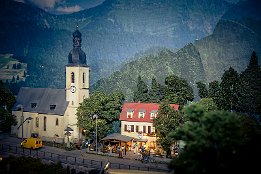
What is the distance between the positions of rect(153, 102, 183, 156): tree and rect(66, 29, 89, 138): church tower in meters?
18.7

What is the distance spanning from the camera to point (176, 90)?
7531 centimetres

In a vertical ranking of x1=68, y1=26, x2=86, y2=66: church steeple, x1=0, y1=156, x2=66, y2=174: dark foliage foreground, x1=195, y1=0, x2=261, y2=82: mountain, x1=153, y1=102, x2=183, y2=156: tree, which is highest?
x1=195, y1=0, x2=261, y2=82: mountain

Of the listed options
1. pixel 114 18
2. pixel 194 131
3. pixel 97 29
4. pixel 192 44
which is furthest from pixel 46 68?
pixel 194 131

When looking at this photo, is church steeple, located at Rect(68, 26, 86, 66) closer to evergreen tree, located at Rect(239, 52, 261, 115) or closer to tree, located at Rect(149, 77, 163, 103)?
tree, located at Rect(149, 77, 163, 103)

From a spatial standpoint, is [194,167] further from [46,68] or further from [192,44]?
[46,68]

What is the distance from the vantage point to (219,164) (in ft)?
83.9

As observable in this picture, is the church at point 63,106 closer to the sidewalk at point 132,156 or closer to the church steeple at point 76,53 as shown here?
the church steeple at point 76,53

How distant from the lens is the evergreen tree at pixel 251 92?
6612 centimetres

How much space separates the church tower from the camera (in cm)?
6919

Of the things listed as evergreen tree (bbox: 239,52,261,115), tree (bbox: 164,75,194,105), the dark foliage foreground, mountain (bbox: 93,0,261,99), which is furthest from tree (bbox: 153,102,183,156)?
mountain (bbox: 93,0,261,99)

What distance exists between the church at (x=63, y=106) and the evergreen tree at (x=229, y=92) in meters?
26.0

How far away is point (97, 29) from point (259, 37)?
2268 inches

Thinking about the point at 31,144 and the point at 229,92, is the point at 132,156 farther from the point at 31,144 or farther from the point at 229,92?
the point at 229,92

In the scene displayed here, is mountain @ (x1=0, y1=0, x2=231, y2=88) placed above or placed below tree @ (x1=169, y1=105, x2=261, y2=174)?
above
